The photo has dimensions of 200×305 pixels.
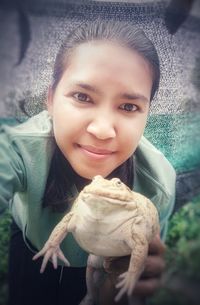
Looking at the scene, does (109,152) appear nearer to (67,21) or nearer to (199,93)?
(199,93)

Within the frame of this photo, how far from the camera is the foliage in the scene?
1.49 m

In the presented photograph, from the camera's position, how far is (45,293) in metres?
1.88

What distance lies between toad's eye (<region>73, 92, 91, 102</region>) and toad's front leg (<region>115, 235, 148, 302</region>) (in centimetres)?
55

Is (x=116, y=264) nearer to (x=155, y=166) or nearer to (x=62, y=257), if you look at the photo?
(x=62, y=257)

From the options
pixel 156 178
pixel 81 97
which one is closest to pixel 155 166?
pixel 156 178

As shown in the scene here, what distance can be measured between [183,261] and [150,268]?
0.13m

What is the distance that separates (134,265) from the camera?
1.56 m

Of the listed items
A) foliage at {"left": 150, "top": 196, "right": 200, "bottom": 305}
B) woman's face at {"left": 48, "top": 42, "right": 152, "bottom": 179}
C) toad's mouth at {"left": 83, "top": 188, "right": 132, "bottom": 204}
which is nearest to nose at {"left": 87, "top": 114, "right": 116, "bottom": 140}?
woman's face at {"left": 48, "top": 42, "right": 152, "bottom": 179}

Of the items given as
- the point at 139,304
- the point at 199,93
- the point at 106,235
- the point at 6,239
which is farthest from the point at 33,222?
the point at 199,93

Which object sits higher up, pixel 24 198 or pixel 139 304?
pixel 24 198

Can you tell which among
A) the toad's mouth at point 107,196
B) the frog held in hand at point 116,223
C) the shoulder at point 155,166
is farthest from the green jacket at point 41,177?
the toad's mouth at point 107,196

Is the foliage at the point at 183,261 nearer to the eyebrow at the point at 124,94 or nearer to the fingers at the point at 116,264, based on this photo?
the fingers at the point at 116,264

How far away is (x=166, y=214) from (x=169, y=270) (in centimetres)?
23

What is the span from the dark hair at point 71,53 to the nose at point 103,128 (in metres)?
0.15
